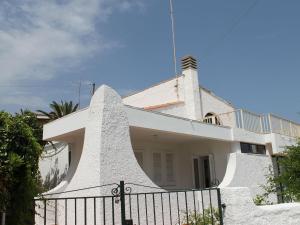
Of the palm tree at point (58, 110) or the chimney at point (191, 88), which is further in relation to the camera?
the palm tree at point (58, 110)

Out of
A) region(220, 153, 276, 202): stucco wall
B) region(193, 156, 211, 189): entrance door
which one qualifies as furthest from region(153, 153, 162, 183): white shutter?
region(220, 153, 276, 202): stucco wall

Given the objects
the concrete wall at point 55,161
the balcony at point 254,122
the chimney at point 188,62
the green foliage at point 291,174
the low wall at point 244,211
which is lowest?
the low wall at point 244,211

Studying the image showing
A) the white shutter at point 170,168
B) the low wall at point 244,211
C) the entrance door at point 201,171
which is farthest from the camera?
the entrance door at point 201,171

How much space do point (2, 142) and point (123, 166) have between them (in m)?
5.54

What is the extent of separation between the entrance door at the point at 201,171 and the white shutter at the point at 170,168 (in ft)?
3.83

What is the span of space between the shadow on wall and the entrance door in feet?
21.0

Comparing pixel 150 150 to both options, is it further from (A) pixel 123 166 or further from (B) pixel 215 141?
(A) pixel 123 166

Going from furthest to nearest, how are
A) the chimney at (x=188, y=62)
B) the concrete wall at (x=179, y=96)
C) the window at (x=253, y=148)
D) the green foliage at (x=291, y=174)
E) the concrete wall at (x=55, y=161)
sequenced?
1. the chimney at (x=188, y=62)
2. the concrete wall at (x=179, y=96)
3. the concrete wall at (x=55, y=161)
4. the window at (x=253, y=148)
5. the green foliage at (x=291, y=174)

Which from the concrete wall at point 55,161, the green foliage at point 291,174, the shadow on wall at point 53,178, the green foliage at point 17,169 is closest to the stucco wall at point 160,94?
the concrete wall at point 55,161

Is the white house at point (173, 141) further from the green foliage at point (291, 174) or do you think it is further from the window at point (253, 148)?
the green foliage at point (291, 174)

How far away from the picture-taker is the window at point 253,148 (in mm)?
17114

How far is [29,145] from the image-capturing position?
481 cm

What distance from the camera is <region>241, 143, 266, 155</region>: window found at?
17.1 metres

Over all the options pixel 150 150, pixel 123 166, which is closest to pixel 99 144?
pixel 123 166
